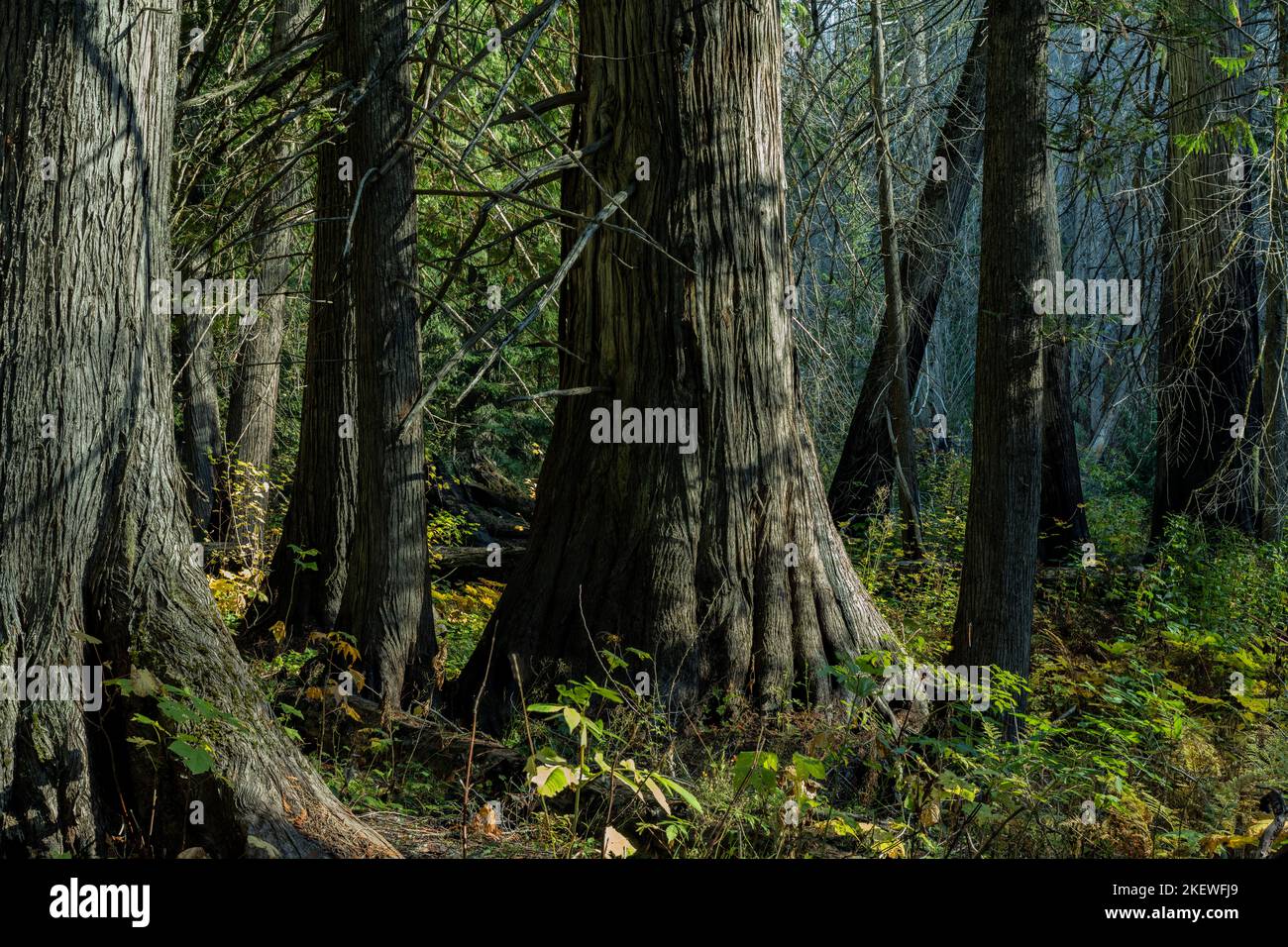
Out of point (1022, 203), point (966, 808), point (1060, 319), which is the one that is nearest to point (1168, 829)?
point (966, 808)

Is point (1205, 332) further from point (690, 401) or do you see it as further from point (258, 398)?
point (258, 398)

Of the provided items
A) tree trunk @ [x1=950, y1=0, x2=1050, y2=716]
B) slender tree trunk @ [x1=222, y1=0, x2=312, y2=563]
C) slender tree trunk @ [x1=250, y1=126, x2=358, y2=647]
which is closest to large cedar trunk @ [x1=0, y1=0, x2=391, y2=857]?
slender tree trunk @ [x1=250, y1=126, x2=358, y2=647]

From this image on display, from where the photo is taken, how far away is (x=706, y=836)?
396 centimetres

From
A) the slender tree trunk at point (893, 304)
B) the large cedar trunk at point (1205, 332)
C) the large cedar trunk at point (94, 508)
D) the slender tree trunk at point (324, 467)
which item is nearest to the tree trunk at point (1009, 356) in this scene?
the slender tree trunk at point (893, 304)

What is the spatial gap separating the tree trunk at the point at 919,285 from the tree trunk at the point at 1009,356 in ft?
14.6

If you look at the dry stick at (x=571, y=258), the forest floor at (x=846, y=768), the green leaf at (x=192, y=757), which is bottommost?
the forest floor at (x=846, y=768)

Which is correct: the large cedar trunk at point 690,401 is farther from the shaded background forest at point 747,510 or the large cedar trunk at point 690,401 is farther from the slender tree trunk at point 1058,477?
the slender tree trunk at point 1058,477

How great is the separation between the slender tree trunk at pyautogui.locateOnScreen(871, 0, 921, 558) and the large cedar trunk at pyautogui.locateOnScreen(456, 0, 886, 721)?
12.2 feet

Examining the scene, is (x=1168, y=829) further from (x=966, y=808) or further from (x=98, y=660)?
(x=98, y=660)

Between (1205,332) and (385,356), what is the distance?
8099mm

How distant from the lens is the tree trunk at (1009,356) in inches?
245

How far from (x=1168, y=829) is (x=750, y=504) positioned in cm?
242

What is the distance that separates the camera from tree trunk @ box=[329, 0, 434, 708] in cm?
634

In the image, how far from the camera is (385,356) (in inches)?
250
